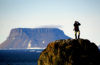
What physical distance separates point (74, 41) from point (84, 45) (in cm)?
102

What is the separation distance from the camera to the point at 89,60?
25781 millimetres

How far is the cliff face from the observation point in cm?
2567

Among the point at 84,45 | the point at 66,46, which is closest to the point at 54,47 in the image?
the point at 66,46

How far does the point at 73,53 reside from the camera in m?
25.9

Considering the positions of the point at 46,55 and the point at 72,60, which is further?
the point at 46,55

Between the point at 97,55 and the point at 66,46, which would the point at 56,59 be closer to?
the point at 66,46

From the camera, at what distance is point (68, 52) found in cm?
2603

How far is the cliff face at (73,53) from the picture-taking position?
84.2ft

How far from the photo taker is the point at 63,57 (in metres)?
25.9

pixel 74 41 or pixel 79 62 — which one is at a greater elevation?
pixel 74 41

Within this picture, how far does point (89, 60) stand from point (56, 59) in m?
3.05

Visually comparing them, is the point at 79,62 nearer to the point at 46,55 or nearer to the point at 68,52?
the point at 68,52

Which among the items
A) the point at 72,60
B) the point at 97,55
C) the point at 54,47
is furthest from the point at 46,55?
the point at 97,55

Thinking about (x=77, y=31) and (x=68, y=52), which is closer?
(x=68, y=52)
